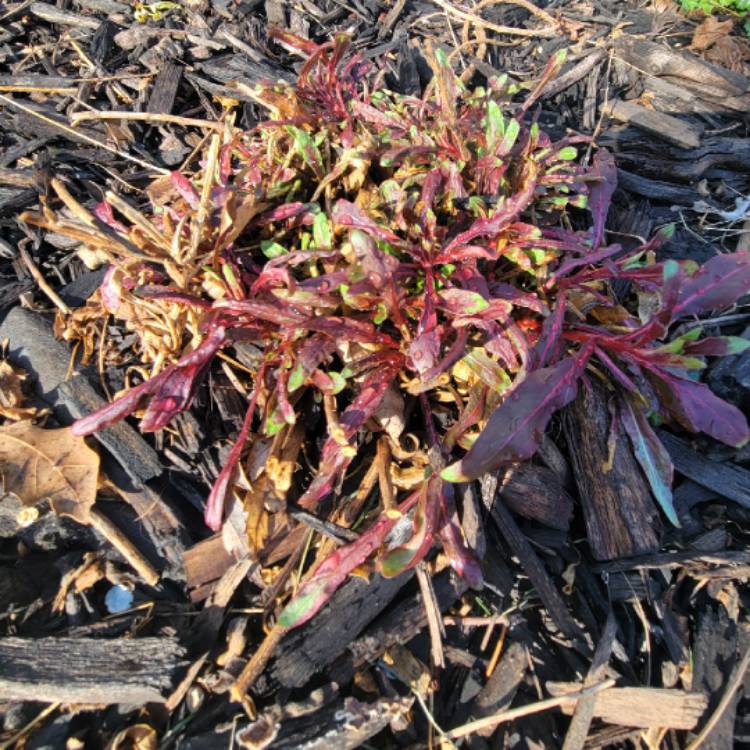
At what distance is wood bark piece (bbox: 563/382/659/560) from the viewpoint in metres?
1.75

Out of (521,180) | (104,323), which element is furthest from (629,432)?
(104,323)

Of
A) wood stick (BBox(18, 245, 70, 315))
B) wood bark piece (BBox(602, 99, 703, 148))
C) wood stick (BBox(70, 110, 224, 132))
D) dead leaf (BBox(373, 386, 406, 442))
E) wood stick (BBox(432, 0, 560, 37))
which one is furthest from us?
wood stick (BBox(432, 0, 560, 37))

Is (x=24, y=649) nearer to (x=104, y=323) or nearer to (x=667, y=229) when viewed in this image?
(x=104, y=323)

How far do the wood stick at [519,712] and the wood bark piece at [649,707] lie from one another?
0.03m

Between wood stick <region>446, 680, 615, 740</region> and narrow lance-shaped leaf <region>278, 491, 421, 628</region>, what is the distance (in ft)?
1.51

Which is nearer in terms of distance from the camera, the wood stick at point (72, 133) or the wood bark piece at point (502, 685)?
the wood bark piece at point (502, 685)

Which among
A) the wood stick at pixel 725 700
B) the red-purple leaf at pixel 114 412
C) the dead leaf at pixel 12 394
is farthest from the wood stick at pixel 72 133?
the wood stick at pixel 725 700

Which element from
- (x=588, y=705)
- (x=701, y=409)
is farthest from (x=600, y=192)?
(x=588, y=705)

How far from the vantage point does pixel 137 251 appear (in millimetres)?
1713

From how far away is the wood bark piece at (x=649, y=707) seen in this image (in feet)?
4.89

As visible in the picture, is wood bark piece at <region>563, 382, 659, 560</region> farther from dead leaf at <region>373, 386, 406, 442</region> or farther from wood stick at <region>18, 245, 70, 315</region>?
wood stick at <region>18, 245, 70, 315</region>

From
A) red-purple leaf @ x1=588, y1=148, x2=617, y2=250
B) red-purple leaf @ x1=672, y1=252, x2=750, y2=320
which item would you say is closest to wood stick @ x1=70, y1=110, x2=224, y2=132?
red-purple leaf @ x1=588, y1=148, x2=617, y2=250

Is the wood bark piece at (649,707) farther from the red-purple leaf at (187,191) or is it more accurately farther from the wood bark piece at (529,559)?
the red-purple leaf at (187,191)

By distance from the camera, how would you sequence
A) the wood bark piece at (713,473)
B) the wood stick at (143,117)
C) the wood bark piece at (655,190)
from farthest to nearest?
the wood bark piece at (655,190) < the wood stick at (143,117) < the wood bark piece at (713,473)
